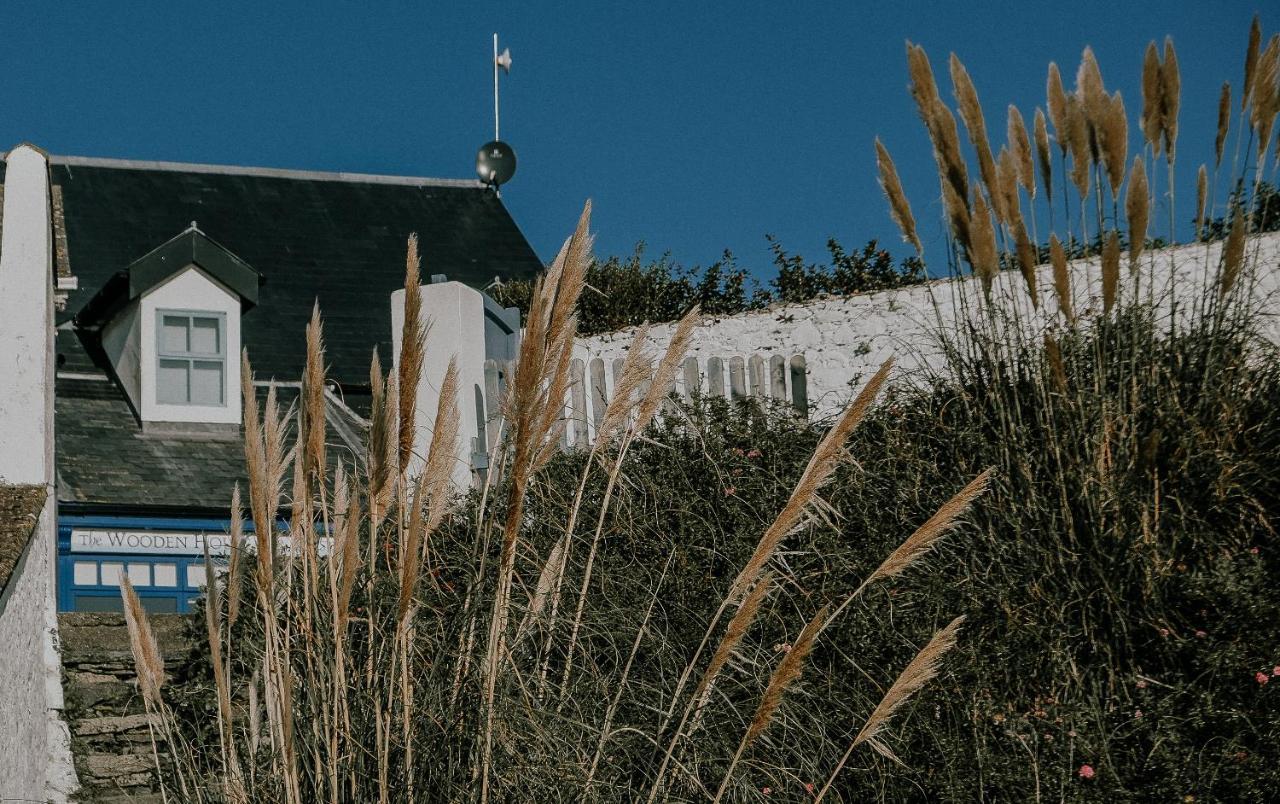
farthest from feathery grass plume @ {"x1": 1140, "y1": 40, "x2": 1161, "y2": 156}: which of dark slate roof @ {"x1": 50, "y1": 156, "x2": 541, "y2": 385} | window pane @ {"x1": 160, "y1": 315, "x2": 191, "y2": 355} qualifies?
dark slate roof @ {"x1": 50, "y1": 156, "x2": 541, "y2": 385}

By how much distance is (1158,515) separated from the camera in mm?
4543

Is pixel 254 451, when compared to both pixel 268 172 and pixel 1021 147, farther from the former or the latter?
pixel 268 172

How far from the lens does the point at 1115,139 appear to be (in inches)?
187

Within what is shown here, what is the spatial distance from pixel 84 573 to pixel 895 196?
677cm

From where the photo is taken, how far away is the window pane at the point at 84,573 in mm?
9492

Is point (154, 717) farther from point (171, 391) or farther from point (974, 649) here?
point (171, 391)

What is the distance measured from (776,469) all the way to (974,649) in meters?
1.44

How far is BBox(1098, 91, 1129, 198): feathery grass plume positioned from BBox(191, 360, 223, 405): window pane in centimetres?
800

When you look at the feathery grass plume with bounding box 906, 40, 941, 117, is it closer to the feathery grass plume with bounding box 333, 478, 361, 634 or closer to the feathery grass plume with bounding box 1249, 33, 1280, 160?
the feathery grass plume with bounding box 1249, 33, 1280, 160

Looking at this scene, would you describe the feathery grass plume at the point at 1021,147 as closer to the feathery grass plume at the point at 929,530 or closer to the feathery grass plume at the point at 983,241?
the feathery grass plume at the point at 983,241

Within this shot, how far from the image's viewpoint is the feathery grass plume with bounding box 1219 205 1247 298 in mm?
4566

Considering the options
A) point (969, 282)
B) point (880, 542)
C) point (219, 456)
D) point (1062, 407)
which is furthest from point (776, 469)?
point (219, 456)

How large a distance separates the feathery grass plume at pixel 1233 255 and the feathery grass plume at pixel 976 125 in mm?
726

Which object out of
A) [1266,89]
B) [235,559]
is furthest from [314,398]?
[1266,89]
